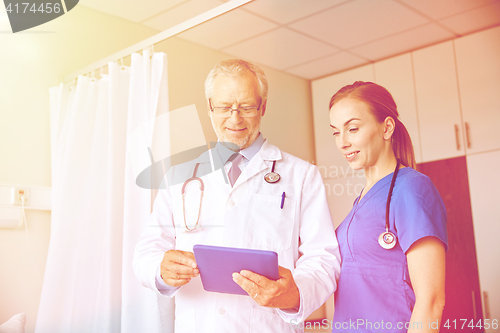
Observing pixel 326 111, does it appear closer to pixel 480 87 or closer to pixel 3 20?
pixel 480 87

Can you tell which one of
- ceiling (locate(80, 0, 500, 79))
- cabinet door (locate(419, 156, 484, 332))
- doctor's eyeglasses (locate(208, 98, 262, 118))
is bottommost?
cabinet door (locate(419, 156, 484, 332))

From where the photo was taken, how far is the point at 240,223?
1331 mm

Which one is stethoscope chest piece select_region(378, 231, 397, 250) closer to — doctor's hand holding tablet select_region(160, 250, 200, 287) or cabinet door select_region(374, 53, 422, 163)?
doctor's hand holding tablet select_region(160, 250, 200, 287)

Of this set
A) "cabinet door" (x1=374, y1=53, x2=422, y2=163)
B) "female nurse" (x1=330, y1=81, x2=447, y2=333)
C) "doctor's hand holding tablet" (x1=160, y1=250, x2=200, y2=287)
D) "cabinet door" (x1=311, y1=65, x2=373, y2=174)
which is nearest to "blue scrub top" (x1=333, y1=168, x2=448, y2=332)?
"female nurse" (x1=330, y1=81, x2=447, y2=333)

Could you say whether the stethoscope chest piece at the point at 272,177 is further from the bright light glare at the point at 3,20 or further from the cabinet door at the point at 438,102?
the cabinet door at the point at 438,102

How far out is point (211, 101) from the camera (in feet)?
4.85

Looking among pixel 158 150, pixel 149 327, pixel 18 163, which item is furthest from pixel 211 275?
pixel 18 163

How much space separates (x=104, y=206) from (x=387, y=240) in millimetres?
1409

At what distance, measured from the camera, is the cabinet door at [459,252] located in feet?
9.68

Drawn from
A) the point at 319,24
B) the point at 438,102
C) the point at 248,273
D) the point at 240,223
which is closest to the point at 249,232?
the point at 240,223

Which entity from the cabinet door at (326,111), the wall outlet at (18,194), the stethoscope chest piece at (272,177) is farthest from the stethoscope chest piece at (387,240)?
the cabinet door at (326,111)

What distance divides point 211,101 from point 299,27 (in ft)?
6.03

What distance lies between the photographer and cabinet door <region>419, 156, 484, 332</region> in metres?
2.95

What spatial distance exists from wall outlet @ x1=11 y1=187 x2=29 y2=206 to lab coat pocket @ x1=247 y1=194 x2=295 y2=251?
1444mm
